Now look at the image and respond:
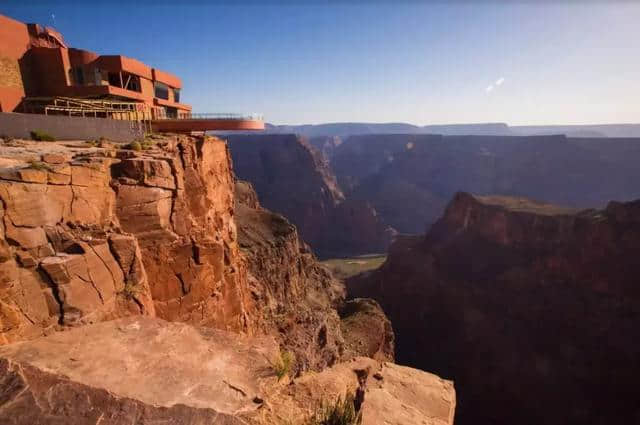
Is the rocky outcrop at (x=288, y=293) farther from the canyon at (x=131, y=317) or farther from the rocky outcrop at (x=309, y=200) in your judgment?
the rocky outcrop at (x=309, y=200)

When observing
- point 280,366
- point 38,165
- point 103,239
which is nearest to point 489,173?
point 280,366

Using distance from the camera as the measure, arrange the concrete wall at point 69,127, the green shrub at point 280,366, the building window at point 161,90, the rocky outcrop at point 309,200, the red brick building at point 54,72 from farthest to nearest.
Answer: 1. the rocky outcrop at point 309,200
2. the building window at point 161,90
3. the red brick building at point 54,72
4. the concrete wall at point 69,127
5. the green shrub at point 280,366

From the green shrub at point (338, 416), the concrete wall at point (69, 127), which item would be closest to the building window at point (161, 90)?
the concrete wall at point (69, 127)

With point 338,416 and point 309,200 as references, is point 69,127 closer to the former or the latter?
point 338,416

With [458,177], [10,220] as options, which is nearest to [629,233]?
[10,220]

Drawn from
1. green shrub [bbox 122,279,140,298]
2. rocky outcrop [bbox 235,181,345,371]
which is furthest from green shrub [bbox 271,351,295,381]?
rocky outcrop [bbox 235,181,345,371]

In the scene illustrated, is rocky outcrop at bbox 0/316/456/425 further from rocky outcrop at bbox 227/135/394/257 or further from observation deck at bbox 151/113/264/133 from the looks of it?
rocky outcrop at bbox 227/135/394/257
